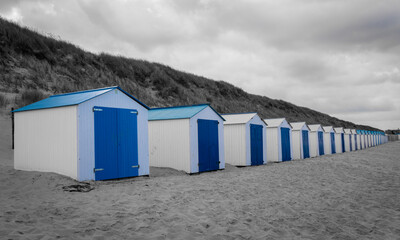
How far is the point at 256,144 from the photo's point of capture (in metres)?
18.8

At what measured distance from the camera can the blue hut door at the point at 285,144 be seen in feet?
75.3

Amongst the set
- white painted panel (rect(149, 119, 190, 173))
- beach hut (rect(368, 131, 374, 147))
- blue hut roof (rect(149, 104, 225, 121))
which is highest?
blue hut roof (rect(149, 104, 225, 121))

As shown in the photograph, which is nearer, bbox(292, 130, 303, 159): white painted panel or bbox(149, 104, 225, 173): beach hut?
bbox(149, 104, 225, 173): beach hut

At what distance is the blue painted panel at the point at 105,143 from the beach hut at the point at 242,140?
8683mm

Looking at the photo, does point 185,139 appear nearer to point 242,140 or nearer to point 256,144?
point 242,140

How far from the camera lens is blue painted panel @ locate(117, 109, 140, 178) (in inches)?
424

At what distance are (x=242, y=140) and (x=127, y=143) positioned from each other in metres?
8.22

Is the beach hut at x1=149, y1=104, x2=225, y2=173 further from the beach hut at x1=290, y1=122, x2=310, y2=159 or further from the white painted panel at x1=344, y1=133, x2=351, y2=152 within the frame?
the white painted panel at x1=344, y1=133, x2=351, y2=152

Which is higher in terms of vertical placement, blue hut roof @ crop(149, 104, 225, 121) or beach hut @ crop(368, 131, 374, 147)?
blue hut roof @ crop(149, 104, 225, 121)

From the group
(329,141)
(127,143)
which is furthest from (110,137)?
(329,141)

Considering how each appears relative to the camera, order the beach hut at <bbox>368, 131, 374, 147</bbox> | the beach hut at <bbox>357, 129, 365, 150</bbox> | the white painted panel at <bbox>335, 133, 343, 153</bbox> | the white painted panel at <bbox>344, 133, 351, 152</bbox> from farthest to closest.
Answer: the beach hut at <bbox>368, 131, 374, 147</bbox> < the beach hut at <bbox>357, 129, 365, 150</bbox> < the white painted panel at <bbox>344, 133, 351, 152</bbox> < the white painted panel at <bbox>335, 133, 343, 153</bbox>

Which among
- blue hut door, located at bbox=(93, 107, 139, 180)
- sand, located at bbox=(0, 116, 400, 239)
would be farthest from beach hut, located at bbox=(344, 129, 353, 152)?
blue hut door, located at bbox=(93, 107, 139, 180)

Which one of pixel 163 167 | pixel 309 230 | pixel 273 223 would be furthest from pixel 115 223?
pixel 163 167

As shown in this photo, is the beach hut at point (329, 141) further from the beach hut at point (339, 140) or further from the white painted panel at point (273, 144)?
the white painted panel at point (273, 144)
